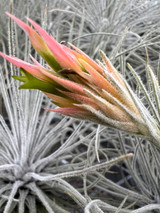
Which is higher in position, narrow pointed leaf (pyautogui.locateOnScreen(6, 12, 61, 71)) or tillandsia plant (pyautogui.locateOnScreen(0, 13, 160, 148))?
narrow pointed leaf (pyautogui.locateOnScreen(6, 12, 61, 71))

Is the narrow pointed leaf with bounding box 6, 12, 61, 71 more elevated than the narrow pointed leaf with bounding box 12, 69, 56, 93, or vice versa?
the narrow pointed leaf with bounding box 6, 12, 61, 71

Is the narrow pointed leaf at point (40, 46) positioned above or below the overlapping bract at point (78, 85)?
above

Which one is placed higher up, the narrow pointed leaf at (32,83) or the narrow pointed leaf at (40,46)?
the narrow pointed leaf at (40,46)

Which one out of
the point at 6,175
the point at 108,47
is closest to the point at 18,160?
the point at 6,175

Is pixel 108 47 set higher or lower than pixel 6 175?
higher

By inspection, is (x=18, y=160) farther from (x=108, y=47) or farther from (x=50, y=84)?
(x=108, y=47)

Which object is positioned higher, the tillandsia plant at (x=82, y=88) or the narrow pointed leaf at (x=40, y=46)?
the narrow pointed leaf at (x=40, y=46)
